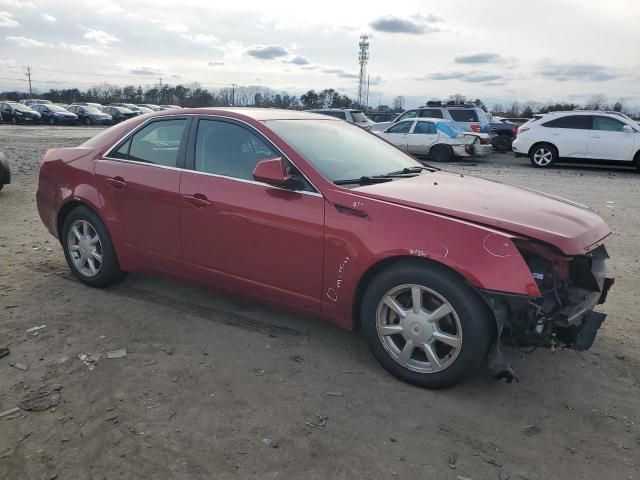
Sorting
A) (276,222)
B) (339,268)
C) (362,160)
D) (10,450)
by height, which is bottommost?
(10,450)

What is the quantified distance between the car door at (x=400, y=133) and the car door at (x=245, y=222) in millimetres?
14064

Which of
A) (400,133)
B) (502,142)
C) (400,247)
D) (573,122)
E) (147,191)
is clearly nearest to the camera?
(400,247)

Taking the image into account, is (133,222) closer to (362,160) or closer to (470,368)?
(362,160)

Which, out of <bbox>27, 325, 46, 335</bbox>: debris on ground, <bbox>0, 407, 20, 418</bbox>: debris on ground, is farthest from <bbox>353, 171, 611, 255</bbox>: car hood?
<bbox>27, 325, 46, 335</bbox>: debris on ground

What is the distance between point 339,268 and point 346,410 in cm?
86

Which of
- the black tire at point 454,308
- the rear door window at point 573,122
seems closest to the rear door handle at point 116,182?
the black tire at point 454,308

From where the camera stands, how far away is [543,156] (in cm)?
1641

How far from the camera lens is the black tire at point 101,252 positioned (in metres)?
4.64

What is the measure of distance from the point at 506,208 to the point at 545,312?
677 millimetres

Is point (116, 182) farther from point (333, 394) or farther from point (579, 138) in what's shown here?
point (579, 138)

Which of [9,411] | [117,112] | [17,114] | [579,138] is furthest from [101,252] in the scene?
[117,112]

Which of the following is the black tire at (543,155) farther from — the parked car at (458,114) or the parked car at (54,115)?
the parked car at (54,115)

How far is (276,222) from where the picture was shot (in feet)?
11.8

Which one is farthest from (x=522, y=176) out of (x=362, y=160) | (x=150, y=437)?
(x=150, y=437)
